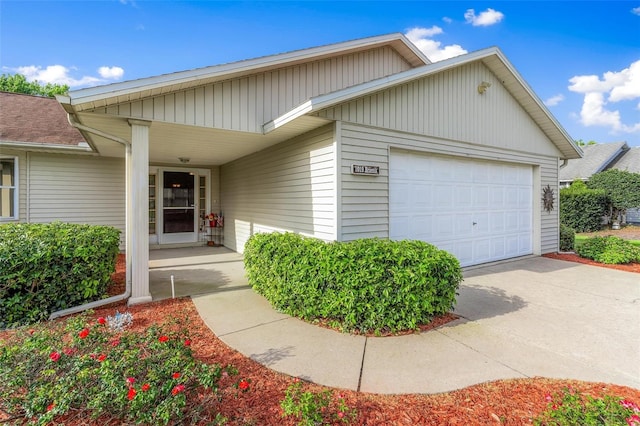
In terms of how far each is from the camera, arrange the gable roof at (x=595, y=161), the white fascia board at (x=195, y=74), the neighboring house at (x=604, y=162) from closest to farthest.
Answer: the white fascia board at (x=195, y=74) → the neighboring house at (x=604, y=162) → the gable roof at (x=595, y=161)

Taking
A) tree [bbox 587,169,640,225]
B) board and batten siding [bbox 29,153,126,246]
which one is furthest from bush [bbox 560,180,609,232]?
board and batten siding [bbox 29,153,126,246]

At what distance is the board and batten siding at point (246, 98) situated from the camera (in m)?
4.55

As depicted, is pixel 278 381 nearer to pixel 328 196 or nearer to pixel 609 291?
pixel 328 196

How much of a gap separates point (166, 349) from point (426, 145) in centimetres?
549

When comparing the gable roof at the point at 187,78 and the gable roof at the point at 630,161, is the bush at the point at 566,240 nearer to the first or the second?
the gable roof at the point at 187,78

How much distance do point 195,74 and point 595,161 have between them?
26.8 metres

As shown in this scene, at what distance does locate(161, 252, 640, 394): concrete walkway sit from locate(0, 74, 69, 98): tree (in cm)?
2771

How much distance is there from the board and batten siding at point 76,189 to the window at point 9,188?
0.30 metres

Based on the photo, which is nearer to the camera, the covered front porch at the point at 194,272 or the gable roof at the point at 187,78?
the gable roof at the point at 187,78

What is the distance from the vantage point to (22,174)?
304 inches

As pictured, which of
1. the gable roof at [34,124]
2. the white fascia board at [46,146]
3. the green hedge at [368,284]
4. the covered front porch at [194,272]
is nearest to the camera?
the green hedge at [368,284]

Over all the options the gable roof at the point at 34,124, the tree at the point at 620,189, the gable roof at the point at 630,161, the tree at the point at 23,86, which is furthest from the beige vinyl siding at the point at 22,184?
the gable roof at the point at 630,161

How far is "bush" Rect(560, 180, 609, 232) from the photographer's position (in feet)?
49.8

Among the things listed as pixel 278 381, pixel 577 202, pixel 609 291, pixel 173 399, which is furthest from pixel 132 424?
pixel 577 202
